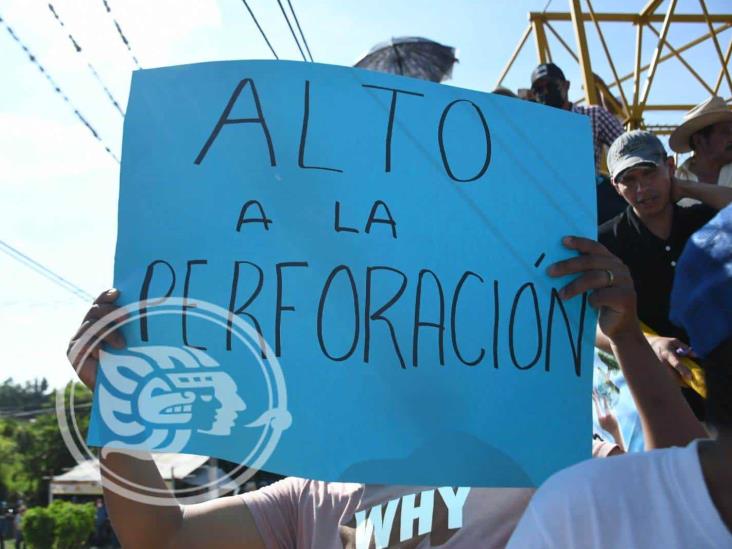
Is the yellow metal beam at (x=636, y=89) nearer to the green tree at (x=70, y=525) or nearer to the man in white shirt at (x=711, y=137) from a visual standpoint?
the man in white shirt at (x=711, y=137)

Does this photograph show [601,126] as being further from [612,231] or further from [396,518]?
[396,518]

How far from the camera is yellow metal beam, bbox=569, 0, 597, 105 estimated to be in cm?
661

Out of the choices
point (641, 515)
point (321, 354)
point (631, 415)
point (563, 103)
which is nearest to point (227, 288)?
point (321, 354)

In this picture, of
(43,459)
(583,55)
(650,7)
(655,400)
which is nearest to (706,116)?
(655,400)

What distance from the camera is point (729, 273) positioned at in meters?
0.80

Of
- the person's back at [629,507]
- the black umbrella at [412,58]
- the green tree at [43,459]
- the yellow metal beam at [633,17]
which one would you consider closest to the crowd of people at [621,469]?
the person's back at [629,507]

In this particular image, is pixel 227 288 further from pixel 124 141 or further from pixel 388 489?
pixel 388 489

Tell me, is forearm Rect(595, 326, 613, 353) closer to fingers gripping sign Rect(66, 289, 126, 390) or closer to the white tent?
fingers gripping sign Rect(66, 289, 126, 390)

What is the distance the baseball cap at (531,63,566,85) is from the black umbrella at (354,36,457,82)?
1.50 m

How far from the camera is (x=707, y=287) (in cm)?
81

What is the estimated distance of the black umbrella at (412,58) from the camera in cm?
494

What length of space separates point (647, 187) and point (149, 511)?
5.58 ft

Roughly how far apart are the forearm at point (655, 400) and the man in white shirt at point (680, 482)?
0.32 meters

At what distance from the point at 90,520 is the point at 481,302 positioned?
27629mm
